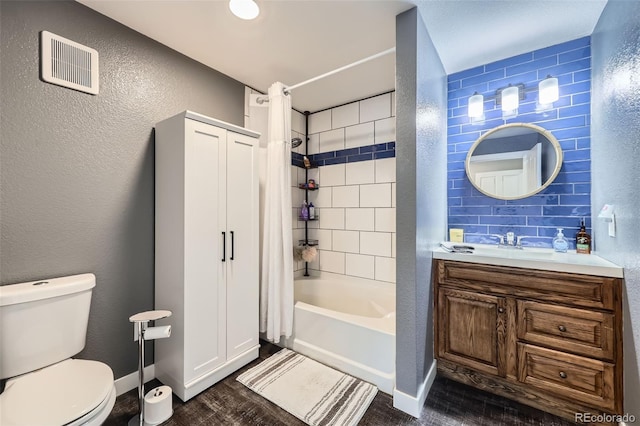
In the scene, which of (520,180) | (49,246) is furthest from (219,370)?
(520,180)

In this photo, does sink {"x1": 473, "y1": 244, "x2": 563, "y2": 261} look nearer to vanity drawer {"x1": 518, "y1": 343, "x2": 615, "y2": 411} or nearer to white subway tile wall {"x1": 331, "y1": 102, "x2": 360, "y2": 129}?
vanity drawer {"x1": 518, "y1": 343, "x2": 615, "y2": 411}

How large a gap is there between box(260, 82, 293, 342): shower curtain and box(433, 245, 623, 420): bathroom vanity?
3.83 ft

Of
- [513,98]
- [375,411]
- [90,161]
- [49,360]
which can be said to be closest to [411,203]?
[375,411]

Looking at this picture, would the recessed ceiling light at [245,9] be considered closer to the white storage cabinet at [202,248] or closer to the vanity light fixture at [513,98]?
the white storage cabinet at [202,248]

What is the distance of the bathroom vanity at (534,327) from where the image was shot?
4.57ft

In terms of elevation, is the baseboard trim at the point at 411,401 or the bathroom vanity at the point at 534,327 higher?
the bathroom vanity at the point at 534,327

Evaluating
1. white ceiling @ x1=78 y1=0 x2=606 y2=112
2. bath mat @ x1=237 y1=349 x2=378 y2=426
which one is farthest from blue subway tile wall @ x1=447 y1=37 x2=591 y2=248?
bath mat @ x1=237 y1=349 x2=378 y2=426

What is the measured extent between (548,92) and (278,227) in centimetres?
230

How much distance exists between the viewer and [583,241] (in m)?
1.82

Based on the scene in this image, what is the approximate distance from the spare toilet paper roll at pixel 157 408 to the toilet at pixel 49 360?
0.31 m

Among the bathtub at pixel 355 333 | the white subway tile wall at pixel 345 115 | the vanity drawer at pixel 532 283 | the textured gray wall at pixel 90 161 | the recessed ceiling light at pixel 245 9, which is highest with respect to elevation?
the recessed ceiling light at pixel 245 9

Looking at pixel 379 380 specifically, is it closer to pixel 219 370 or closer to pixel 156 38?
pixel 219 370

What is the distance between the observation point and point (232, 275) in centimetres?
195

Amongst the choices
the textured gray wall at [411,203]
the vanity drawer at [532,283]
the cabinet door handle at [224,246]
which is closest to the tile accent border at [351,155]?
the textured gray wall at [411,203]
